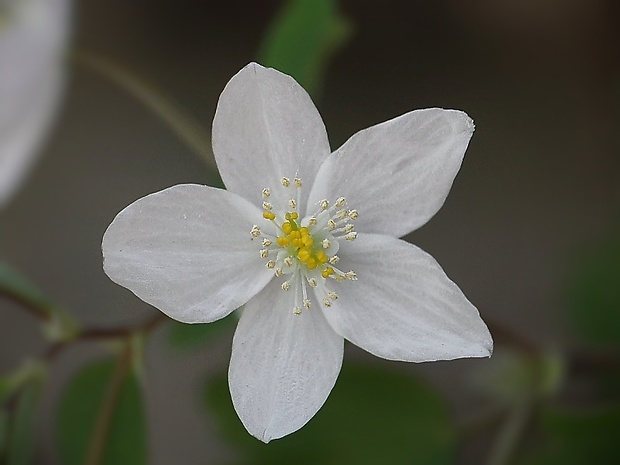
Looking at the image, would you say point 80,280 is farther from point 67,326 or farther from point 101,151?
point 67,326

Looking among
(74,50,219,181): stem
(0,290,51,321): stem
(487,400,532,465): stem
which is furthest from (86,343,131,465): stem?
(487,400,532,465): stem

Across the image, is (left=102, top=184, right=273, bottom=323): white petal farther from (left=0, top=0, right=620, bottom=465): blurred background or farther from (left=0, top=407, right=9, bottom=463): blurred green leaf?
(left=0, top=0, right=620, bottom=465): blurred background

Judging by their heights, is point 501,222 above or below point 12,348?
above

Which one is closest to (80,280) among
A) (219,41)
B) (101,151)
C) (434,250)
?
(101,151)

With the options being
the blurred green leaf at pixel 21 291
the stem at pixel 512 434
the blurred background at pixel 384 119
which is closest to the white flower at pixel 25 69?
the blurred background at pixel 384 119

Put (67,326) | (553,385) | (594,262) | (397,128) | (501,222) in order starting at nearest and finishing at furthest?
(397,128)
(67,326)
(553,385)
(594,262)
(501,222)

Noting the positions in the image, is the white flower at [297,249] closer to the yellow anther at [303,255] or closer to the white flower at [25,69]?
the yellow anther at [303,255]

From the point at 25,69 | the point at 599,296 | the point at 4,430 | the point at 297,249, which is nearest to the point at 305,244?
the point at 297,249
